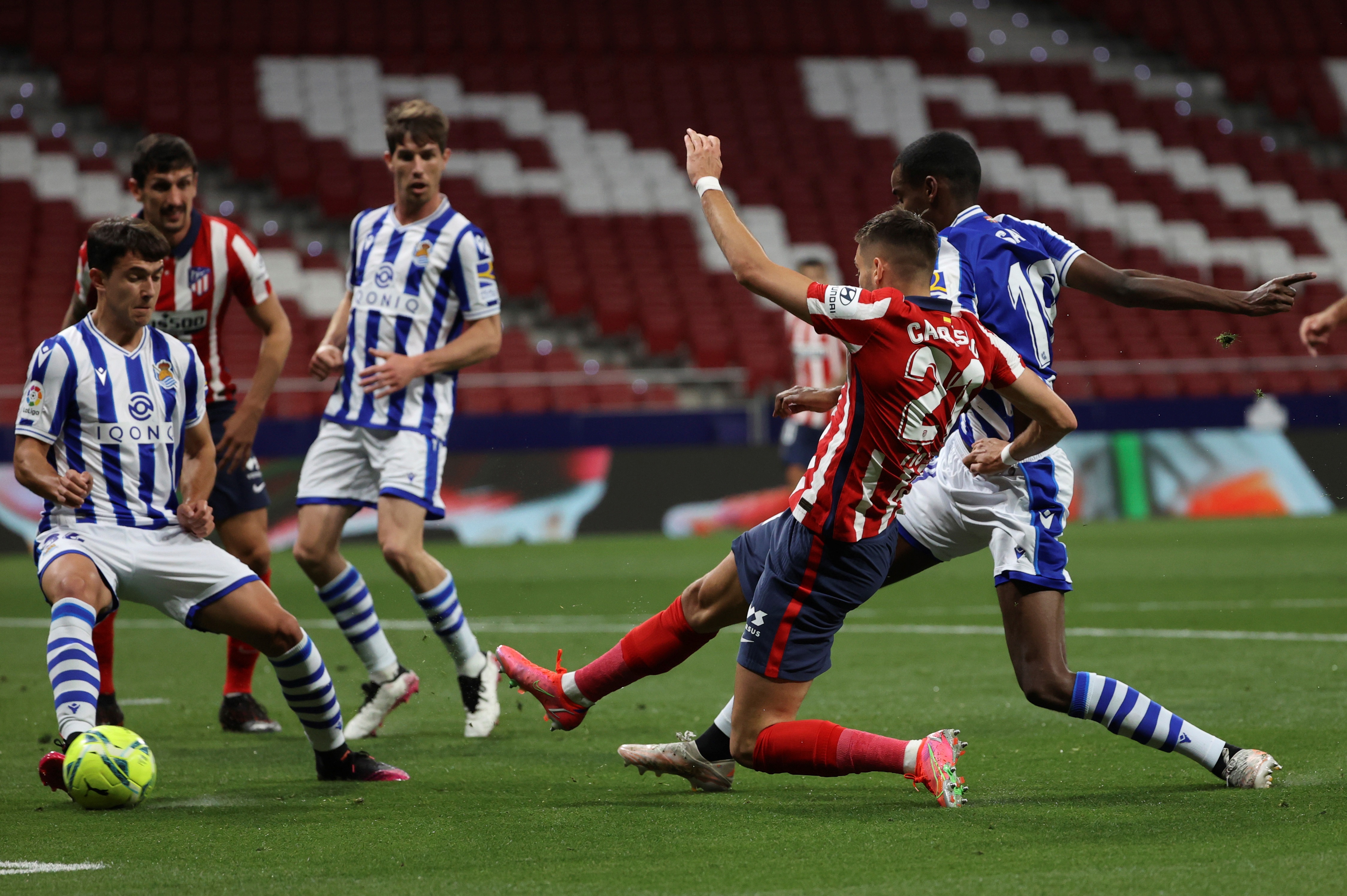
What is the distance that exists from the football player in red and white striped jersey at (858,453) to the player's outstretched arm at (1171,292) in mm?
613

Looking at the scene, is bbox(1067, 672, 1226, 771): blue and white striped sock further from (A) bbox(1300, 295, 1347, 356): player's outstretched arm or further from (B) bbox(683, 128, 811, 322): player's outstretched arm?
(B) bbox(683, 128, 811, 322): player's outstretched arm

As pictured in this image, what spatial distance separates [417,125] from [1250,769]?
12.0 ft

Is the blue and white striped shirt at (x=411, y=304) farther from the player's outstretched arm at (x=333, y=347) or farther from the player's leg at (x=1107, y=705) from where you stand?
the player's leg at (x=1107, y=705)

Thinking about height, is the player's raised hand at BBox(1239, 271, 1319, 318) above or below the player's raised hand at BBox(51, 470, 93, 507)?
above

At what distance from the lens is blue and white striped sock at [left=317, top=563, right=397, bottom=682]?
5871 mm

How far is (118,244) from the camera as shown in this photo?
4684 millimetres

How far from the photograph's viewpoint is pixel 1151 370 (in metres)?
17.9

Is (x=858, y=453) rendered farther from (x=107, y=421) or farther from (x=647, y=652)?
(x=107, y=421)

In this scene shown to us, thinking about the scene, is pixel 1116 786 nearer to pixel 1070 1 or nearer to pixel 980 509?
pixel 980 509

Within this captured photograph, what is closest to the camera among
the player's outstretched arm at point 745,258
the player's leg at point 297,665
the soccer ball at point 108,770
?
the player's outstretched arm at point 745,258

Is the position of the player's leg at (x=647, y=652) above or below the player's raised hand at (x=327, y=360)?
below

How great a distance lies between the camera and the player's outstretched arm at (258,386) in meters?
5.82

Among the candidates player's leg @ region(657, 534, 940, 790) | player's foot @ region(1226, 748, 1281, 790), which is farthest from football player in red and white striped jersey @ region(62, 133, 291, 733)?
player's foot @ region(1226, 748, 1281, 790)

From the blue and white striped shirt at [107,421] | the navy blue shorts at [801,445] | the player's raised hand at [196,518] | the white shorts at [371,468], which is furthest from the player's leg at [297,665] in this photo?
the navy blue shorts at [801,445]
